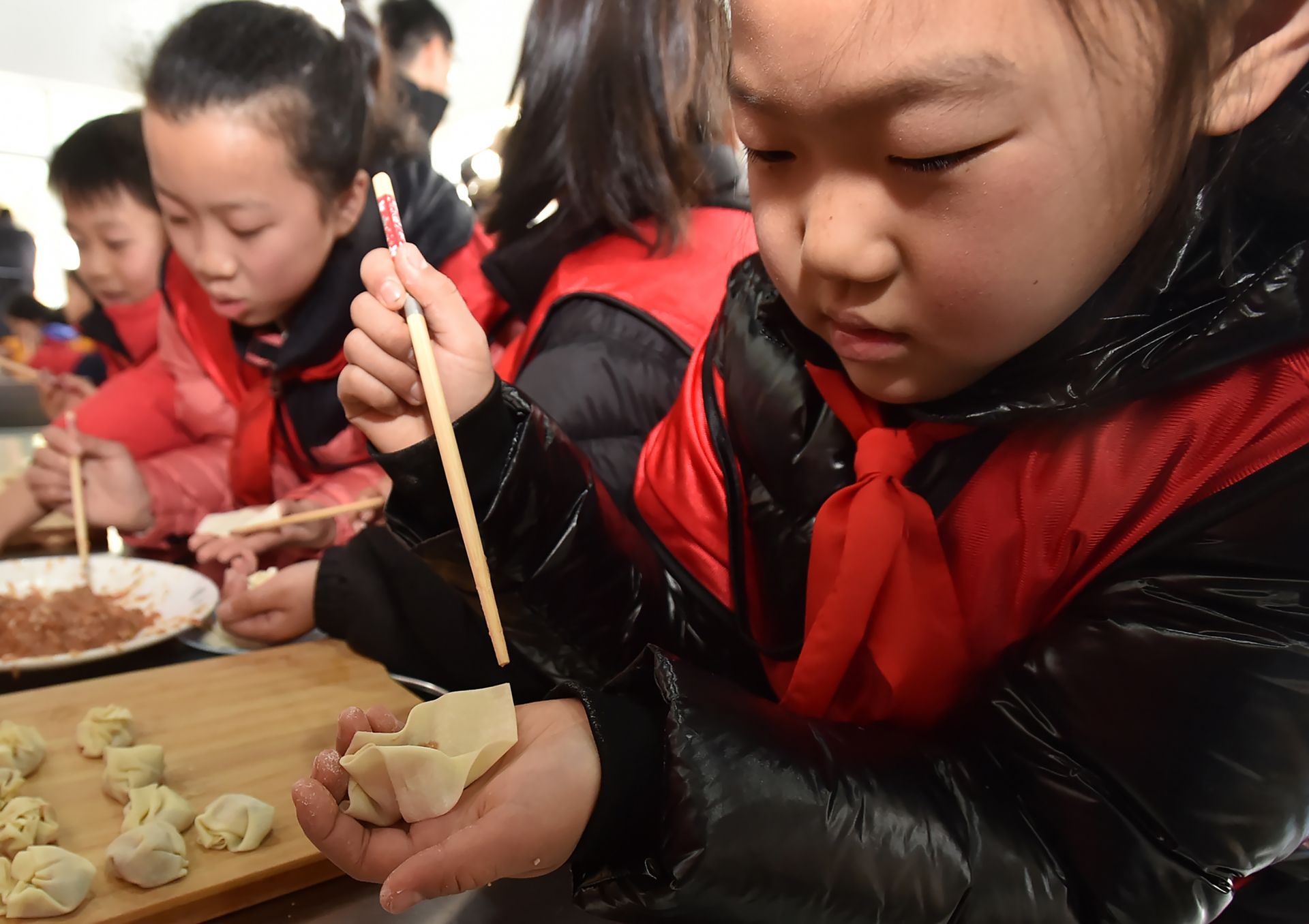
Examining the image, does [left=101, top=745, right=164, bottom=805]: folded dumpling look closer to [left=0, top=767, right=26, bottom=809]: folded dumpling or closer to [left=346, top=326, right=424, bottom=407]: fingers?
[left=0, top=767, right=26, bottom=809]: folded dumpling

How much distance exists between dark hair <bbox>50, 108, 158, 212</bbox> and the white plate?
0.46 metres

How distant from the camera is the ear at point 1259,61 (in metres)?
0.38

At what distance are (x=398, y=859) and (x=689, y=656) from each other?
1.11 feet

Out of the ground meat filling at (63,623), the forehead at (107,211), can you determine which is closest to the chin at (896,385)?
the ground meat filling at (63,623)

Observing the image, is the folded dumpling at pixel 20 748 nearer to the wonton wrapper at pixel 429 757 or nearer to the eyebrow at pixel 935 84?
the wonton wrapper at pixel 429 757

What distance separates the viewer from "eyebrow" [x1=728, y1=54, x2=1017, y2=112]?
0.36 m

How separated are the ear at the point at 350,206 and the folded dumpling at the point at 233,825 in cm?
61

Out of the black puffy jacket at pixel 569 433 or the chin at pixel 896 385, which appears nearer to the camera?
the chin at pixel 896 385

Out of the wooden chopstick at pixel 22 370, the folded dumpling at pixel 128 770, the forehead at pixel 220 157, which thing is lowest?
the folded dumpling at pixel 128 770

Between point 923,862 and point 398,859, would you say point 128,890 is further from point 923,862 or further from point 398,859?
point 923,862

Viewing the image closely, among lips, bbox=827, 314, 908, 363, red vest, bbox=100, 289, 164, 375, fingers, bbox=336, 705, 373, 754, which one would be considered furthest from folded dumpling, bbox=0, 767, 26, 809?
red vest, bbox=100, 289, 164, 375

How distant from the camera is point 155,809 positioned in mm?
612

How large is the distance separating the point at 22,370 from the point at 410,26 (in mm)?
1009

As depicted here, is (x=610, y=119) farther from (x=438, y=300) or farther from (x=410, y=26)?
(x=438, y=300)
